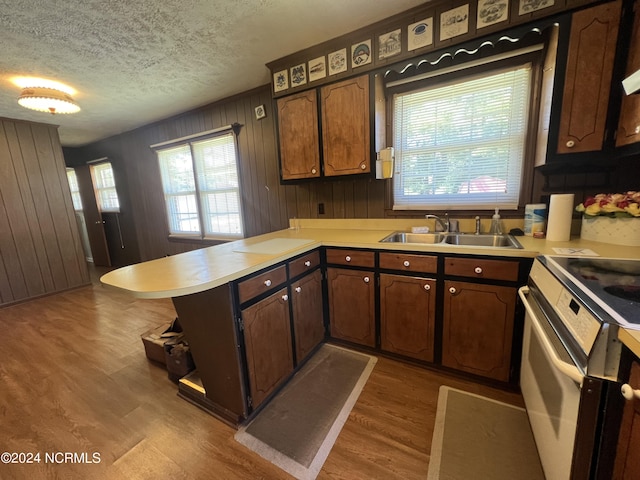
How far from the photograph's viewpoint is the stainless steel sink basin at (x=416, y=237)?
2.01m

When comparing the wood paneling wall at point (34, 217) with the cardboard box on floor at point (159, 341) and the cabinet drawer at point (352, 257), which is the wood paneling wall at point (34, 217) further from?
the cabinet drawer at point (352, 257)

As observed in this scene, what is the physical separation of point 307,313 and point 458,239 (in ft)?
4.23

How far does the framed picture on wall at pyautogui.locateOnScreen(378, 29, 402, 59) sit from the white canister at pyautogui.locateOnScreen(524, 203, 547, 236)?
4.67 ft

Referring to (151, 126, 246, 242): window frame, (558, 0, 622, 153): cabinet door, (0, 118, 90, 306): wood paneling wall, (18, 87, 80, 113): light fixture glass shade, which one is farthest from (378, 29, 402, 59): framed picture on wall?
(0, 118, 90, 306): wood paneling wall

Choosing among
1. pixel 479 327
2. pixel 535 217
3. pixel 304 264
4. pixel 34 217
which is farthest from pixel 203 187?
pixel 535 217

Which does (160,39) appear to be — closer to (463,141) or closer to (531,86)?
(463,141)

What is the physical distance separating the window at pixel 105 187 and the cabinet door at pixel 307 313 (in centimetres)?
471

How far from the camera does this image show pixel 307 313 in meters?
1.89

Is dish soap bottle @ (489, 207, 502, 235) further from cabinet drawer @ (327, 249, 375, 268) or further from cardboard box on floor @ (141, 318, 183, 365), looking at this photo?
cardboard box on floor @ (141, 318, 183, 365)

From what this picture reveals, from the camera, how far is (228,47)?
2.07m

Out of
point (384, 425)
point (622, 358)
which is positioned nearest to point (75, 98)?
point (384, 425)

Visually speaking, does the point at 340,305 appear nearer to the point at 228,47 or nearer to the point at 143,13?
the point at 228,47

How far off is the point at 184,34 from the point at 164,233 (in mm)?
3147

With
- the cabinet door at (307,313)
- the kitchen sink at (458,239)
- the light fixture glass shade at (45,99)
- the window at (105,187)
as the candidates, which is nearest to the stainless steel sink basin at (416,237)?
the kitchen sink at (458,239)
